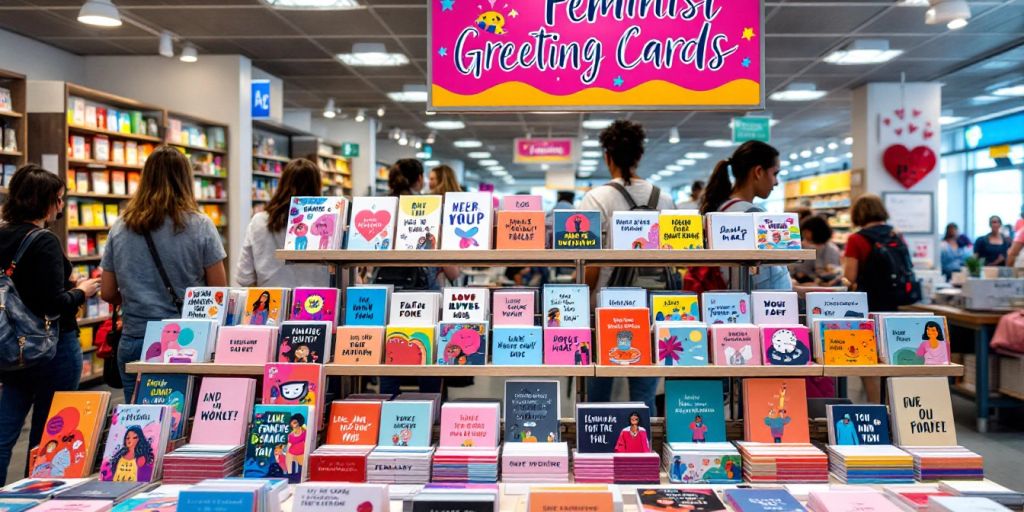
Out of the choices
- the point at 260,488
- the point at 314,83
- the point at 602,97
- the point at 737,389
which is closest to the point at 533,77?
the point at 602,97

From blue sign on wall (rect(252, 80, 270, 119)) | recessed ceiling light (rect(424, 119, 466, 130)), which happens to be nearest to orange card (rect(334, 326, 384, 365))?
blue sign on wall (rect(252, 80, 270, 119))

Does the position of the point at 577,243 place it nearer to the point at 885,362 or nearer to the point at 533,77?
the point at 533,77

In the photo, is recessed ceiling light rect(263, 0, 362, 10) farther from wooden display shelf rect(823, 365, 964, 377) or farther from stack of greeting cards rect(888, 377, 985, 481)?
stack of greeting cards rect(888, 377, 985, 481)

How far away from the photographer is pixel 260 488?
1778 mm

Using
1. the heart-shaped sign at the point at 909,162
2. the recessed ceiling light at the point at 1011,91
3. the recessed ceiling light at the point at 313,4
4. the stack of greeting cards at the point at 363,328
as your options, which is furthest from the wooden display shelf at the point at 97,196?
the recessed ceiling light at the point at 1011,91

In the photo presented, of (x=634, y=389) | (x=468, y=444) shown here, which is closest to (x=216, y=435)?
(x=468, y=444)

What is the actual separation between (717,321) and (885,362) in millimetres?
565

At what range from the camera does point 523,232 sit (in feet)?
8.20

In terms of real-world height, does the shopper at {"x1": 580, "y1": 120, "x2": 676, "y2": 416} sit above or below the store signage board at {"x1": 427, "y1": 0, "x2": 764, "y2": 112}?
below

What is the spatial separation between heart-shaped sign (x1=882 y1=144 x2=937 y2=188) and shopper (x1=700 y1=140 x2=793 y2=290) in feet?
22.5

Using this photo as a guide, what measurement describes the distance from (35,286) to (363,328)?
168 cm

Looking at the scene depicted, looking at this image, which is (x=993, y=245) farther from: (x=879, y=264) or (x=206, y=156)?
(x=206, y=156)

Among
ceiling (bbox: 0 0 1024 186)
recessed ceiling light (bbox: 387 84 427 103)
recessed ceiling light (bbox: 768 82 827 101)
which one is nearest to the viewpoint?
ceiling (bbox: 0 0 1024 186)

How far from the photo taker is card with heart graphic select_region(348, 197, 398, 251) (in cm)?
253
